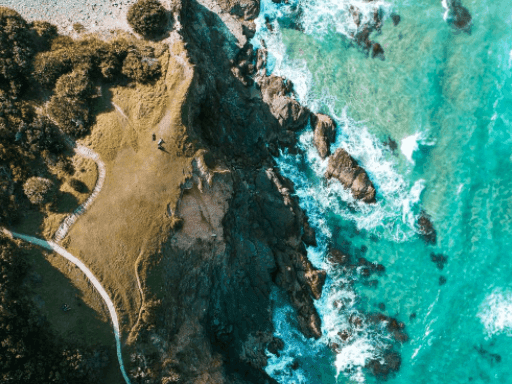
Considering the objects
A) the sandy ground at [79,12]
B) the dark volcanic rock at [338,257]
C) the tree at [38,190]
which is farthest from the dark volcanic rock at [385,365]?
the sandy ground at [79,12]

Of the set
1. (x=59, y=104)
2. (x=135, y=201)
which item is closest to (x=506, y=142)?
(x=135, y=201)

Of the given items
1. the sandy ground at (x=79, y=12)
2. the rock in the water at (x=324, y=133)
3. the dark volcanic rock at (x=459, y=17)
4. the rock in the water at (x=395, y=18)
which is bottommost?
the rock in the water at (x=324, y=133)

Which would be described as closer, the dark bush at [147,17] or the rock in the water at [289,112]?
the dark bush at [147,17]

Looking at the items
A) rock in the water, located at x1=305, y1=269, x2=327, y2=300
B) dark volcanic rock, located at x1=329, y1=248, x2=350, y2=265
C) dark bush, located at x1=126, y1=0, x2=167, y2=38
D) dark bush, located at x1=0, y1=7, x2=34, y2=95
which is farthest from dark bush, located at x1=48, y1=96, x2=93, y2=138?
dark volcanic rock, located at x1=329, y1=248, x2=350, y2=265

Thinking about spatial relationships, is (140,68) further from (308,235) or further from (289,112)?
(308,235)

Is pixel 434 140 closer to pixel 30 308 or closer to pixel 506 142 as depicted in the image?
pixel 506 142

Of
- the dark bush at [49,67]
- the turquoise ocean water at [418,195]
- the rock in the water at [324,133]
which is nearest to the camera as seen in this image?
the dark bush at [49,67]

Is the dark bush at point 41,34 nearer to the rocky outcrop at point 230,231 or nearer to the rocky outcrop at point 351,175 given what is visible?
the rocky outcrop at point 230,231

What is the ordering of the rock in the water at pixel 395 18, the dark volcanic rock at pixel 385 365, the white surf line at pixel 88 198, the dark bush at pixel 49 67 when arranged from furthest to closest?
the rock in the water at pixel 395 18, the dark volcanic rock at pixel 385 365, the dark bush at pixel 49 67, the white surf line at pixel 88 198
